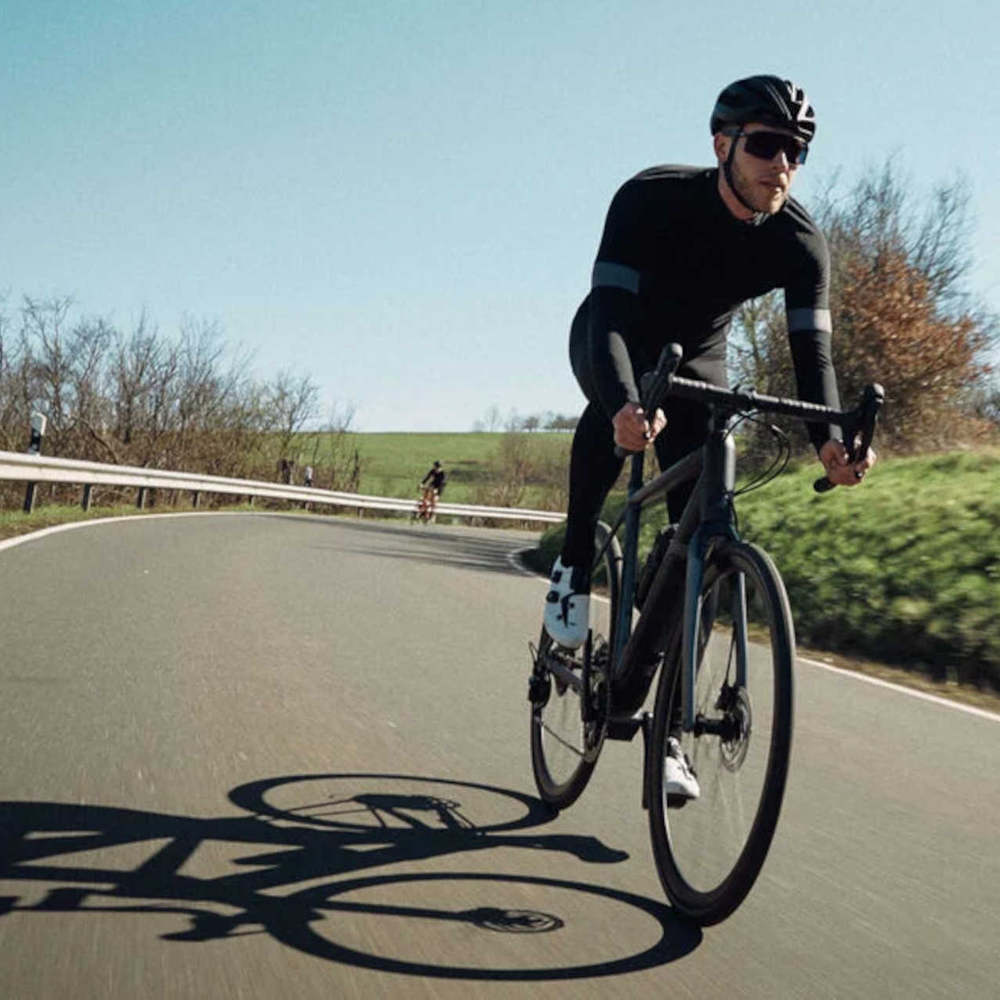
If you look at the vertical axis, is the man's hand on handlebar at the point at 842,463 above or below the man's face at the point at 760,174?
below

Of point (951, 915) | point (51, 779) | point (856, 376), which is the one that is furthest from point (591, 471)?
point (856, 376)

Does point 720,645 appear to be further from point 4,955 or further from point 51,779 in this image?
point 51,779

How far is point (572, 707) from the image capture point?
14.8 ft

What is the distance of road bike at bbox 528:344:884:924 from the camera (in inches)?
118

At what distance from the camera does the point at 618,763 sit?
531 cm

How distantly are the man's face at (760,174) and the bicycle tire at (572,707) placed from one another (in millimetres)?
1380

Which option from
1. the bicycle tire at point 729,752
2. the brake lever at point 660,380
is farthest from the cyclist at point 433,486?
the bicycle tire at point 729,752

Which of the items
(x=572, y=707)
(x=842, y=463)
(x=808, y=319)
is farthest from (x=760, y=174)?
(x=572, y=707)

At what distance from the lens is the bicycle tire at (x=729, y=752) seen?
293 cm

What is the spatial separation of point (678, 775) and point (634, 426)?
3.13ft

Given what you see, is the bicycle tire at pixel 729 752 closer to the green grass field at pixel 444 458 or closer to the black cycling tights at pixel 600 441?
the black cycling tights at pixel 600 441

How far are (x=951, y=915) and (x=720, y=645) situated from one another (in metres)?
1.04

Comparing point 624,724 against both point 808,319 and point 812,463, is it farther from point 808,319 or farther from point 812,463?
point 812,463

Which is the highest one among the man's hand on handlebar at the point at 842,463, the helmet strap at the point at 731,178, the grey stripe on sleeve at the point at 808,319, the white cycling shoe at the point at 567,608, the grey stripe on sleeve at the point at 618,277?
the helmet strap at the point at 731,178
